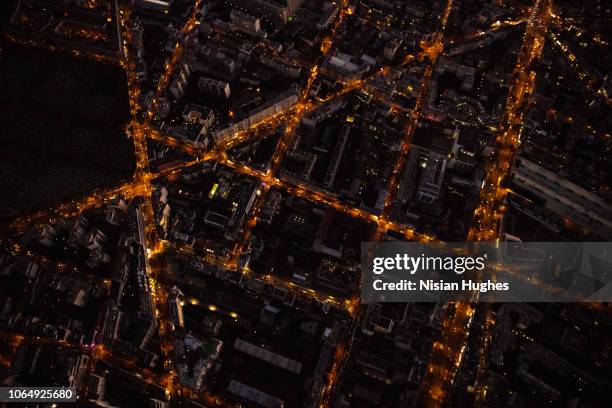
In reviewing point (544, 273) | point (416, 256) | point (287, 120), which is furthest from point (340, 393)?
point (287, 120)

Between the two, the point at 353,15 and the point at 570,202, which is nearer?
the point at 570,202

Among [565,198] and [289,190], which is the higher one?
[565,198]

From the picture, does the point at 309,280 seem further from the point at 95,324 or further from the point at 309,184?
the point at 95,324

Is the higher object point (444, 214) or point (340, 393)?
point (444, 214)

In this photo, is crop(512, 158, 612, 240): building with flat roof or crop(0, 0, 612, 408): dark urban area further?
crop(512, 158, 612, 240): building with flat roof

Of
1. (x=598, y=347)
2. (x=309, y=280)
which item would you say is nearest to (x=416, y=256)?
(x=309, y=280)

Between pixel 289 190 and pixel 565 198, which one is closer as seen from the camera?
pixel 565 198

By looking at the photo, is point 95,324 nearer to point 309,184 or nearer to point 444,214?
point 309,184

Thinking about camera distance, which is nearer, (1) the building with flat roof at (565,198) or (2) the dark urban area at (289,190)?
(2) the dark urban area at (289,190)

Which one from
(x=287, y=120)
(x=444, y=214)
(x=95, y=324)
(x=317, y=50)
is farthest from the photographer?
(x=317, y=50)

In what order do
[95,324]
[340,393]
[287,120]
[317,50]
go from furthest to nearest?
1. [317,50]
2. [287,120]
3. [95,324]
4. [340,393]

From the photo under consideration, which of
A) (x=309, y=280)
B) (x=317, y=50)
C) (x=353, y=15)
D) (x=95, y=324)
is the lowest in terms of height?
(x=95, y=324)
